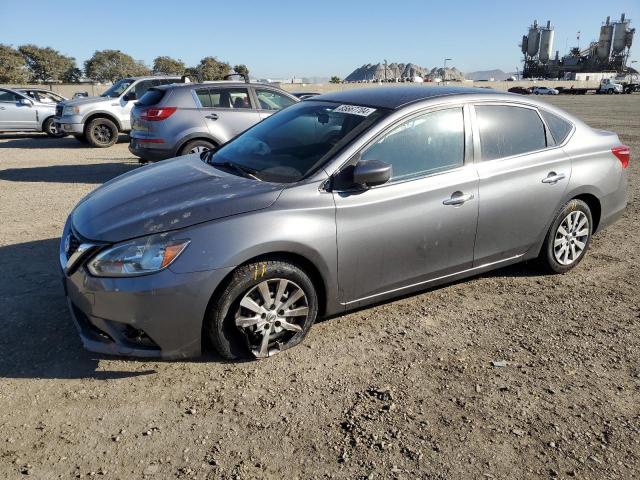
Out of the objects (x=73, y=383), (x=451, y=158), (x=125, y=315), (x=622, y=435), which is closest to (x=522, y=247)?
(x=451, y=158)

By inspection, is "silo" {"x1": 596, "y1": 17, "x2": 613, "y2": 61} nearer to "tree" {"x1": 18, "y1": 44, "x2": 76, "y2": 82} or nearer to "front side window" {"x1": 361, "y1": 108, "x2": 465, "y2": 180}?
"tree" {"x1": 18, "y1": 44, "x2": 76, "y2": 82}

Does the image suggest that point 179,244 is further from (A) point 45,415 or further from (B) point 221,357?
(A) point 45,415

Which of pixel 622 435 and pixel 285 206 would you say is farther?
pixel 285 206

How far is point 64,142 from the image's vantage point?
15141mm

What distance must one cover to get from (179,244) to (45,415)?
3.78 feet

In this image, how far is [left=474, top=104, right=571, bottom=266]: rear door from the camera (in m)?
4.04

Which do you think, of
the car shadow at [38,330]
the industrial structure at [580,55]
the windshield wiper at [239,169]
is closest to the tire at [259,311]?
the car shadow at [38,330]

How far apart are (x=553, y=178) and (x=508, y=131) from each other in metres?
0.58

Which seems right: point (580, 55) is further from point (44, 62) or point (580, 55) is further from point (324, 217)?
point (324, 217)

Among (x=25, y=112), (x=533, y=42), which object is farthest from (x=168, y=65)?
(x=533, y=42)

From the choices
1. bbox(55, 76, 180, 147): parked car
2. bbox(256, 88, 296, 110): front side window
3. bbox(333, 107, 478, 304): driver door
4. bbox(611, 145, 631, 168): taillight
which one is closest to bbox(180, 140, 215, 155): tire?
bbox(256, 88, 296, 110): front side window

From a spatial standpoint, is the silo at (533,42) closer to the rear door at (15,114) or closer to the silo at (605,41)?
the silo at (605,41)

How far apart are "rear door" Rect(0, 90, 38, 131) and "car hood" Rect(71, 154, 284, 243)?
14.0 meters

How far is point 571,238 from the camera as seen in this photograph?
15.5ft
